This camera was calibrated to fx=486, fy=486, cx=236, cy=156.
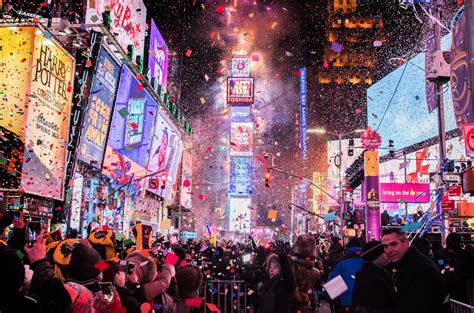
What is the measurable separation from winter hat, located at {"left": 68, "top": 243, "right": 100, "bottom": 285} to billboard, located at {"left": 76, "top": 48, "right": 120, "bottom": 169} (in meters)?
17.4

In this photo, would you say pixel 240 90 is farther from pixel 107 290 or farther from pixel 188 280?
pixel 107 290

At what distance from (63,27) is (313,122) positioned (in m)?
70.0

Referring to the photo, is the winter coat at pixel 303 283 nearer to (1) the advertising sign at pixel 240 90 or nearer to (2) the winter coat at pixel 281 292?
(2) the winter coat at pixel 281 292

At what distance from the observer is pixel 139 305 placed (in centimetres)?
505

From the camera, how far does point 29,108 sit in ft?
52.7

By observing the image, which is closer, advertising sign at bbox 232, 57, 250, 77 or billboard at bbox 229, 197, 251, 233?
billboard at bbox 229, 197, 251, 233

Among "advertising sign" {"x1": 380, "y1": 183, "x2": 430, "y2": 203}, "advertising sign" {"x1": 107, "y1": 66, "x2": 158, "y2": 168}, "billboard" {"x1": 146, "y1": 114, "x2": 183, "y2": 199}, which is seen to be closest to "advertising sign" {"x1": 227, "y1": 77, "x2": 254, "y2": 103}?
"billboard" {"x1": 146, "y1": 114, "x2": 183, "y2": 199}

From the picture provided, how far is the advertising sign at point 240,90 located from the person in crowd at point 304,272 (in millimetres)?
81835

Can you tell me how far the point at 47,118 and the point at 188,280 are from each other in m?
12.5

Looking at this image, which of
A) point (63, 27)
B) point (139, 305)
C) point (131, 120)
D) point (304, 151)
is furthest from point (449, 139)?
point (304, 151)

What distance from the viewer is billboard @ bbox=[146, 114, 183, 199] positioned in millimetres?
35625

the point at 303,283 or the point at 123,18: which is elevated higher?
the point at 123,18

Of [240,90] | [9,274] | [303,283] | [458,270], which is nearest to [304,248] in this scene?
[303,283]

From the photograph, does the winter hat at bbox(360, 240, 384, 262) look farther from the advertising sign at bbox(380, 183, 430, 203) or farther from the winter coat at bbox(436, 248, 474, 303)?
the advertising sign at bbox(380, 183, 430, 203)
